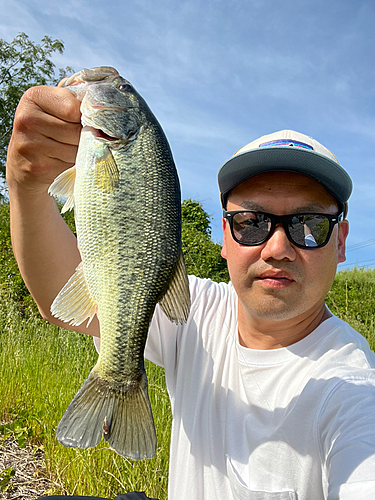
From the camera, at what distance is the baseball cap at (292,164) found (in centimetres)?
205

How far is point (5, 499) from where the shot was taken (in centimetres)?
346

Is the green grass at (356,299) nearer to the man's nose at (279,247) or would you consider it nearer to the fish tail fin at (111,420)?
the man's nose at (279,247)

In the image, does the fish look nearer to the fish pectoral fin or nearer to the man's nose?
the fish pectoral fin

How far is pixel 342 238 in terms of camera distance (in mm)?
2314

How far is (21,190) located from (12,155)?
0.54ft

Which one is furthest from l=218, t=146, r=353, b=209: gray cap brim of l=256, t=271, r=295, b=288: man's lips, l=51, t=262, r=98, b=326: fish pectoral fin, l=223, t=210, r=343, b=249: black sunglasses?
l=51, t=262, r=98, b=326: fish pectoral fin

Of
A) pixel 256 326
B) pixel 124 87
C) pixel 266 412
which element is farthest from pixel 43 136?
pixel 266 412

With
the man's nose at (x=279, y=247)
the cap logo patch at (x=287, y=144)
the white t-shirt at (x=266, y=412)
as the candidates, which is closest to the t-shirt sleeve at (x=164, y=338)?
the white t-shirt at (x=266, y=412)

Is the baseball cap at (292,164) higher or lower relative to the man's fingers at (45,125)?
higher

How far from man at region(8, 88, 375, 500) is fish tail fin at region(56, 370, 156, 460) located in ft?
2.28

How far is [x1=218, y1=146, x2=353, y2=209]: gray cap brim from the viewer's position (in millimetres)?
2049

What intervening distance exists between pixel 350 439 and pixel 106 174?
125 centimetres

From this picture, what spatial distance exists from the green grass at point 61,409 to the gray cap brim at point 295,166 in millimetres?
2210

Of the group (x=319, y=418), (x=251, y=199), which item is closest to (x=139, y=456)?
(x=319, y=418)
